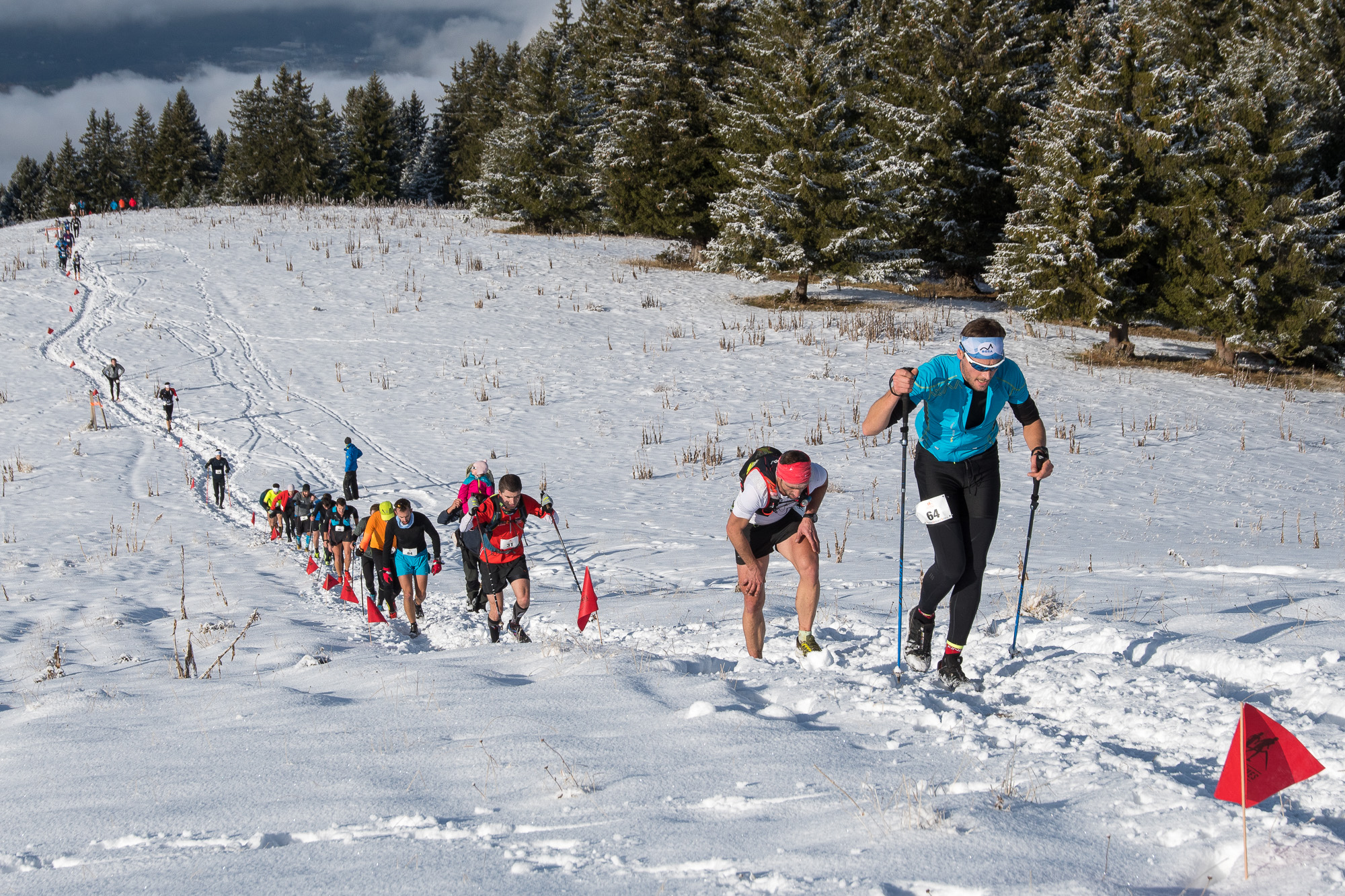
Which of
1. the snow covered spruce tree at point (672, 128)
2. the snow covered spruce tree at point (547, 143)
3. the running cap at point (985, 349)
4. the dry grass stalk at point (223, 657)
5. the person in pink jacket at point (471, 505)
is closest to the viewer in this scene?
the running cap at point (985, 349)

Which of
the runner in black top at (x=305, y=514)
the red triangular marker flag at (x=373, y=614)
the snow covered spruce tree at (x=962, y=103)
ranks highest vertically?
the snow covered spruce tree at (x=962, y=103)

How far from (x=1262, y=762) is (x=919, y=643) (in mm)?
2444

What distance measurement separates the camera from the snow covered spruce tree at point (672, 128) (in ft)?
108

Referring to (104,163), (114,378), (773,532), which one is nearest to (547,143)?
(114,378)

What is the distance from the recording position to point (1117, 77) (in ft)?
72.2

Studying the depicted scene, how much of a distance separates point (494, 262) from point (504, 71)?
34.7 meters

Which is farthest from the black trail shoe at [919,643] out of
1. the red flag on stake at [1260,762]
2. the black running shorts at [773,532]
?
the red flag on stake at [1260,762]

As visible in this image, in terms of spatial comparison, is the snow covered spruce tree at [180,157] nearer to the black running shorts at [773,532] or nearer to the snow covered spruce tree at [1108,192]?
the snow covered spruce tree at [1108,192]

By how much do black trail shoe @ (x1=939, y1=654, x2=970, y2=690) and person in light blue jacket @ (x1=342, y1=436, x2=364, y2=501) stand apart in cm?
1347

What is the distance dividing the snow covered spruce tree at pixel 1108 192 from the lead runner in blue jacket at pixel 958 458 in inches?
745

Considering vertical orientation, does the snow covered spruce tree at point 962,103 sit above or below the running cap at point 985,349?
above

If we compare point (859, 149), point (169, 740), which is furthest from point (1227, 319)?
point (169, 740)

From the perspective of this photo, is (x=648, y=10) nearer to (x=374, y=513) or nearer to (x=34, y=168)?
(x=374, y=513)

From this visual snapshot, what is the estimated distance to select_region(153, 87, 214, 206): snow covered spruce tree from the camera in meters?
69.6
